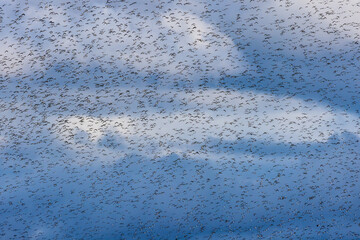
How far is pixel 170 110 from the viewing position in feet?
14.4

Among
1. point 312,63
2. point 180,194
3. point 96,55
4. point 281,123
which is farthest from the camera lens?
point 180,194

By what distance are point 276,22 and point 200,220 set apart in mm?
4312

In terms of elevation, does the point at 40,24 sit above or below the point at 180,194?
above

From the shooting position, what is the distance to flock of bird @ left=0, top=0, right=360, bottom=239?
3549mm

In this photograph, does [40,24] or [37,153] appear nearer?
[40,24]

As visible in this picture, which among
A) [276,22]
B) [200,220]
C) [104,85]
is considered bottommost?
[200,220]

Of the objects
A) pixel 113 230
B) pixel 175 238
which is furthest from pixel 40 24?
pixel 175 238

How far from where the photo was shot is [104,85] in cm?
407

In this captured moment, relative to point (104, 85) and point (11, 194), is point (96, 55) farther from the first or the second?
point (11, 194)

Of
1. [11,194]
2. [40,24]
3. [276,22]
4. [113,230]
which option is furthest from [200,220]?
[40,24]

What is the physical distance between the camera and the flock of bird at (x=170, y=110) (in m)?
3.55

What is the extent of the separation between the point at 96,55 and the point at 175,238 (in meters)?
5.04

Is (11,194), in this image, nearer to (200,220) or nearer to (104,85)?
(104,85)

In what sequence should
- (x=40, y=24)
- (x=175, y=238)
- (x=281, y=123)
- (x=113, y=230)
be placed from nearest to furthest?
(x=40, y=24) → (x=281, y=123) → (x=113, y=230) → (x=175, y=238)
